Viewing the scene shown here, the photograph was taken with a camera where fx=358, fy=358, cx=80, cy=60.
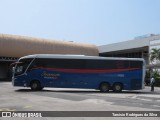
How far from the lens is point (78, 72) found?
30.6m

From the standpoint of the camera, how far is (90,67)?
30.7 metres

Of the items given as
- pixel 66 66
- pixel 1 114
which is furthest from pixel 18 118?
pixel 66 66

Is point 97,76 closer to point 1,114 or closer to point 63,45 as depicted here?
point 1,114

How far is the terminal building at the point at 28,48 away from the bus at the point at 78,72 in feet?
132

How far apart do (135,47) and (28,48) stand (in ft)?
73.6

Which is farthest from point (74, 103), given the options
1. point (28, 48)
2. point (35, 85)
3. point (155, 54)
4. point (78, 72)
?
point (28, 48)

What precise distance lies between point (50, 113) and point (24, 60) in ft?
57.4

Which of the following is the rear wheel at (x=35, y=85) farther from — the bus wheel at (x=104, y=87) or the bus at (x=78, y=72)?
the bus wheel at (x=104, y=87)

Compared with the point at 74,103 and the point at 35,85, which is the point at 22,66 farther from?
the point at 74,103

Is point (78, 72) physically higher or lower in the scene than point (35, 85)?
higher

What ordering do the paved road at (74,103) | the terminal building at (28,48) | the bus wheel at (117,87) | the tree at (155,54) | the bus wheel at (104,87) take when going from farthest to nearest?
the terminal building at (28,48) → the tree at (155,54) → the bus wheel at (117,87) → the bus wheel at (104,87) → the paved road at (74,103)

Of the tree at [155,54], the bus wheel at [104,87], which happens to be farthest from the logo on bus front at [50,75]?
the tree at [155,54]

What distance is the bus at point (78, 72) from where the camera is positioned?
99.8 feet

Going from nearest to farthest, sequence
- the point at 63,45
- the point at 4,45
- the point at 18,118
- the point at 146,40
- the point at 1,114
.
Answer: the point at 18,118 → the point at 1,114 → the point at 146,40 → the point at 4,45 → the point at 63,45
